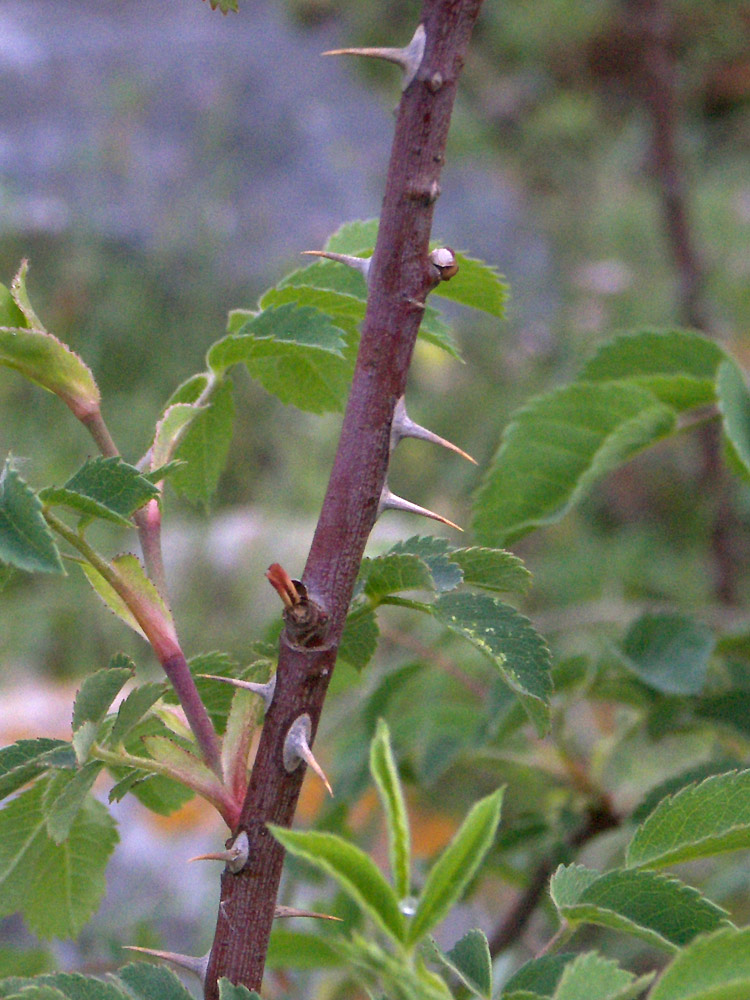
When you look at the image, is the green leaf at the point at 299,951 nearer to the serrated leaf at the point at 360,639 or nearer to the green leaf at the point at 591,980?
the serrated leaf at the point at 360,639

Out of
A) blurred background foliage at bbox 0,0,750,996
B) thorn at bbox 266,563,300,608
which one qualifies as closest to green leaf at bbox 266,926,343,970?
blurred background foliage at bbox 0,0,750,996

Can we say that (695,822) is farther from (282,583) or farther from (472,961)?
(282,583)

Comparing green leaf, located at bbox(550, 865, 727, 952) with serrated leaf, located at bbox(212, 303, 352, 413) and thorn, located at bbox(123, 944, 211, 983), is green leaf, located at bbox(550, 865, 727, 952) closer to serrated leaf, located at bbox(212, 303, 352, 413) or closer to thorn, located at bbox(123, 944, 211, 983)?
thorn, located at bbox(123, 944, 211, 983)

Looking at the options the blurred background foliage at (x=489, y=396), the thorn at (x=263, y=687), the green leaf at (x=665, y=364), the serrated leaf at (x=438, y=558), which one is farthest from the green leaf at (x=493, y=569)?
the green leaf at (x=665, y=364)

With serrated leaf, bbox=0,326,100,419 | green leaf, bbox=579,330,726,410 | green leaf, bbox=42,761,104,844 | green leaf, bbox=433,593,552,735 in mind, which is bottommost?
green leaf, bbox=42,761,104,844

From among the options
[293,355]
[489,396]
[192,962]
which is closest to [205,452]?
[293,355]

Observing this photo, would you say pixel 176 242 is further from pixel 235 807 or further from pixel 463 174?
pixel 235 807
